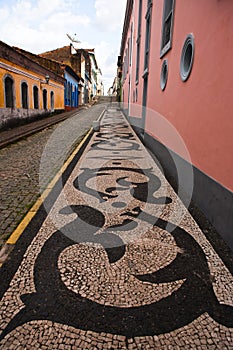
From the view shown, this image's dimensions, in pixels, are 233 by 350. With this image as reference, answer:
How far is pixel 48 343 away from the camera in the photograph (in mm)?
1580

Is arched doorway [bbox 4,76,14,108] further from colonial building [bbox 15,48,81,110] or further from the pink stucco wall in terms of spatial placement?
the pink stucco wall

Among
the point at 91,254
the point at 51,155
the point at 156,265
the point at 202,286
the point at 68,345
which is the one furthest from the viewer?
the point at 51,155

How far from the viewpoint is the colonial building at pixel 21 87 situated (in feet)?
35.2

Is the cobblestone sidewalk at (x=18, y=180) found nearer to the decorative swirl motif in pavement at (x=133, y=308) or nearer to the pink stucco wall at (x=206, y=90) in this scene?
the decorative swirl motif in pavement at (x=133, y=308)

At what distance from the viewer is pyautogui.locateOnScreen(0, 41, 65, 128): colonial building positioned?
10734 millimetres

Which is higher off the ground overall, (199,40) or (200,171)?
(199,40)

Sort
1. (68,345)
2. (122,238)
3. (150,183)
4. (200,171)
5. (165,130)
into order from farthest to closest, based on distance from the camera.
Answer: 1. (165,130)
2. (150,183)
3. (200,171)
4. (122,238)
5. (68,345)

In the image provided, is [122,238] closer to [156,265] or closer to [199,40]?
[156,265]

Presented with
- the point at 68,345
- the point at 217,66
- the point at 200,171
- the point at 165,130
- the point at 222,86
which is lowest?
the point at 68,345

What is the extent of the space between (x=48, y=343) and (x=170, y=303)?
3.29 feet

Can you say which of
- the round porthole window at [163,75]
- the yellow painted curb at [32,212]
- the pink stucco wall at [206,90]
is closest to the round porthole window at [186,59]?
the pink stucco wall at [206,90]

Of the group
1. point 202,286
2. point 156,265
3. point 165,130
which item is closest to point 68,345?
point 156,265

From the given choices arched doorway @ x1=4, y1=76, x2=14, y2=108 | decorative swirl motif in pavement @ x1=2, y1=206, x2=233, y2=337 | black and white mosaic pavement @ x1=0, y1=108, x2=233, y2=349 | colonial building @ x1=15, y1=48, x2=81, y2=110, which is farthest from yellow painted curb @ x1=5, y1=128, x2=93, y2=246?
colonial building @ x1=15, y1=48, x2=81, y2=110

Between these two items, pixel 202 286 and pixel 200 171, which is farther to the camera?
pixel 200 171
